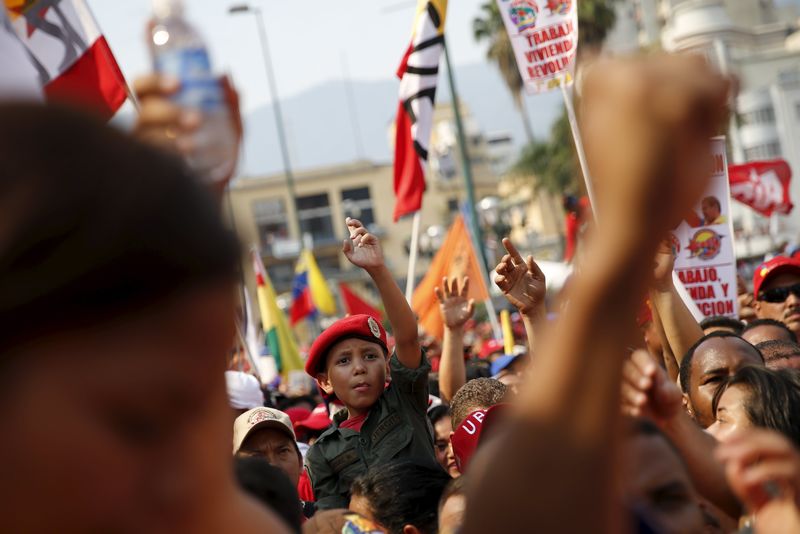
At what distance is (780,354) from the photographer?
464 centimetres

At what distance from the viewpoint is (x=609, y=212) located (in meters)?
1.10

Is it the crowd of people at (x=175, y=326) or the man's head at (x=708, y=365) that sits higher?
the crowd of people at (x=175, y=326)

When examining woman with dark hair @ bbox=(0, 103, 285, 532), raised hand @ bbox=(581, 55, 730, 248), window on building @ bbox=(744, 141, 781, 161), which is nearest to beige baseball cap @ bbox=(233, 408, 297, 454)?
woman with dark hair @ bbox=(0, 103, 285, 532)

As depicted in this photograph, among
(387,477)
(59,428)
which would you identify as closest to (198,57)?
(59,428)

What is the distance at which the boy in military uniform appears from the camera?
4074 mm

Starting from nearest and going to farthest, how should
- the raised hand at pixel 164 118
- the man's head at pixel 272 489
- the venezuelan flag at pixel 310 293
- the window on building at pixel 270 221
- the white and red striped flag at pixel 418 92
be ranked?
the raised hand at pixel 164 118 < the man's head at pixel 272 489 < the white and red striped flag at pixel 418 92 < the venezuelan flag at pixel 310 293 < the window on building at pixel 270 221

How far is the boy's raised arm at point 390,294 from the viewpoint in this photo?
396cm

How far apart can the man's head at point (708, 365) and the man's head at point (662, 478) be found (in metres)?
2.16

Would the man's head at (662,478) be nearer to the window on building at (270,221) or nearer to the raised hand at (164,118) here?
the raised hand at (164,118)

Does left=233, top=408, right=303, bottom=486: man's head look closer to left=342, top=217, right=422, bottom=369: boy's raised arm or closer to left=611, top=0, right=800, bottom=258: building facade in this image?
left=342, top=217, right=422, bottom=369: boy's raised arm

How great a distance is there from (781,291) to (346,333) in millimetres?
3275

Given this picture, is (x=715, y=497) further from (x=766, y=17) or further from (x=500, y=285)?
(x=766, y=17)

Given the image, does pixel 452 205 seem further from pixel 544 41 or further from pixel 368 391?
pixel 368 391

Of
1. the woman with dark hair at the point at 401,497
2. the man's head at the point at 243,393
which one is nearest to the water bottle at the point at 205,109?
the woman with dark hair at the point at 401,497
